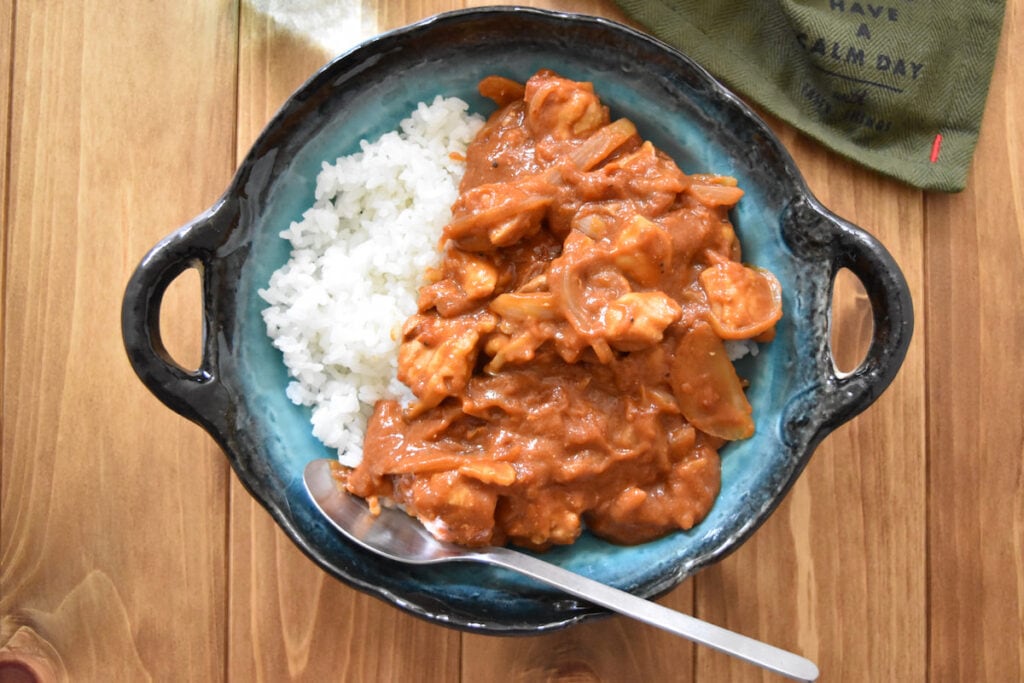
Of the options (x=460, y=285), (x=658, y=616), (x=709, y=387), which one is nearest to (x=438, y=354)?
(x=460, y=285)

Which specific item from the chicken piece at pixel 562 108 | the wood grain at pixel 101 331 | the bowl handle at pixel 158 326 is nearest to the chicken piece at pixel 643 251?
the chicken piece at pixel 562 108

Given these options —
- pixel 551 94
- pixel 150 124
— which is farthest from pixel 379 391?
pixel 150 124

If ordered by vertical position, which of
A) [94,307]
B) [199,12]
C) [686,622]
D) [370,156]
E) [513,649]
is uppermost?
[199,12]

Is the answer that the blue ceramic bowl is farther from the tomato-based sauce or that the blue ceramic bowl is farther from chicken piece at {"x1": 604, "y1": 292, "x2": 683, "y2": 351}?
chicken piece at {"x1": 604, "y1": 292, "x2": 683, "y2": 351}

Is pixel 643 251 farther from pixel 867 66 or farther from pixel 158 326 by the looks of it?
pixel 158 326

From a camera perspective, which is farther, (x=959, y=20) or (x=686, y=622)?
(x=959, y=20)

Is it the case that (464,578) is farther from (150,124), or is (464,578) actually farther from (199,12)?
(199,12)

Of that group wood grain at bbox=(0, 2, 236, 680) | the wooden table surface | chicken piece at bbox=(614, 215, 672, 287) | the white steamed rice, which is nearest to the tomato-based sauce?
chicken piece at bbox=(614, 215, 672, 287)

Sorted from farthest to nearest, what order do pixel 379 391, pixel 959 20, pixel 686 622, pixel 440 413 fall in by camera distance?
pixel 959 20 < pixel 379 391 < pixel 440 413 < pixel 686 622
